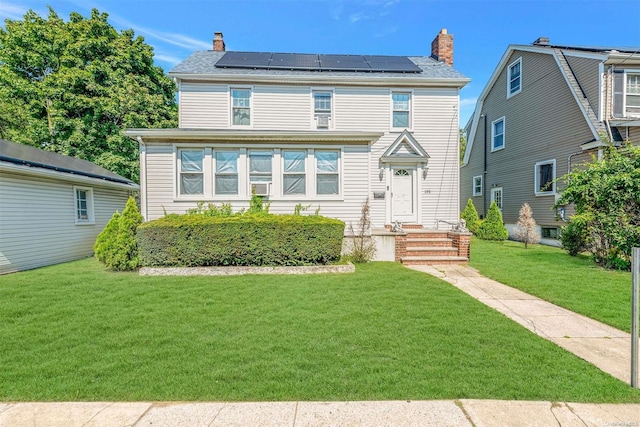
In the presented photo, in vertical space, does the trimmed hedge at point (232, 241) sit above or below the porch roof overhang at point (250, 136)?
below

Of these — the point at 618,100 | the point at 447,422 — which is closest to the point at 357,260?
the point at 447,422

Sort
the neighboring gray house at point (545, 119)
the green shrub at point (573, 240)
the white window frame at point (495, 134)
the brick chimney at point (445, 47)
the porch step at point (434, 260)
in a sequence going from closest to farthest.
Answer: the porch step at point (434, 260) → the green shrub at point (573, 240) → the neighboring gray house at point (545, 119) → the brick chimney at point (445, 47) → the white window frame at point (495, 134)

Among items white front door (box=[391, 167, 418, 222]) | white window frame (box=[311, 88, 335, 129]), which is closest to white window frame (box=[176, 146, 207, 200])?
white window frame (box=[311, 88, 335, 129])

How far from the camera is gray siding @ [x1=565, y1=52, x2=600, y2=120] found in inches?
408

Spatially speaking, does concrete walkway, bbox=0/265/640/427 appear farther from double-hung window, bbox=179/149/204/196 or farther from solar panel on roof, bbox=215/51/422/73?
solar panel on roof, bbox=215/51/422/73

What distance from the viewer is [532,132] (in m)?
13.2

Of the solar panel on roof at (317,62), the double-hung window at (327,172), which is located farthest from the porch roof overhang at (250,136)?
the solar panel on roof at (317,62)

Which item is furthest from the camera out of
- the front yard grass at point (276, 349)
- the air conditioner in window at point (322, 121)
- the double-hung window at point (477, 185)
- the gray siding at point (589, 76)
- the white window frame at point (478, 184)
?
the double-hung window at point (477, 185)

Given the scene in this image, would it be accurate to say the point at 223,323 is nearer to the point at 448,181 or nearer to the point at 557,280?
the point at 557,280

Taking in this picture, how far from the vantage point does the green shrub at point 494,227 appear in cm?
1290

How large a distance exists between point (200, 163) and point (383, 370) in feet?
26.3

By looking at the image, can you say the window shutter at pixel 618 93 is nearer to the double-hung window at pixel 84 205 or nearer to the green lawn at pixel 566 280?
the green lawn at pixel 566 280

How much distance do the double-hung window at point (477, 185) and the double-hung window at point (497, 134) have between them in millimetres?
1972

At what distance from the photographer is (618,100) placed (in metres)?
10.3
